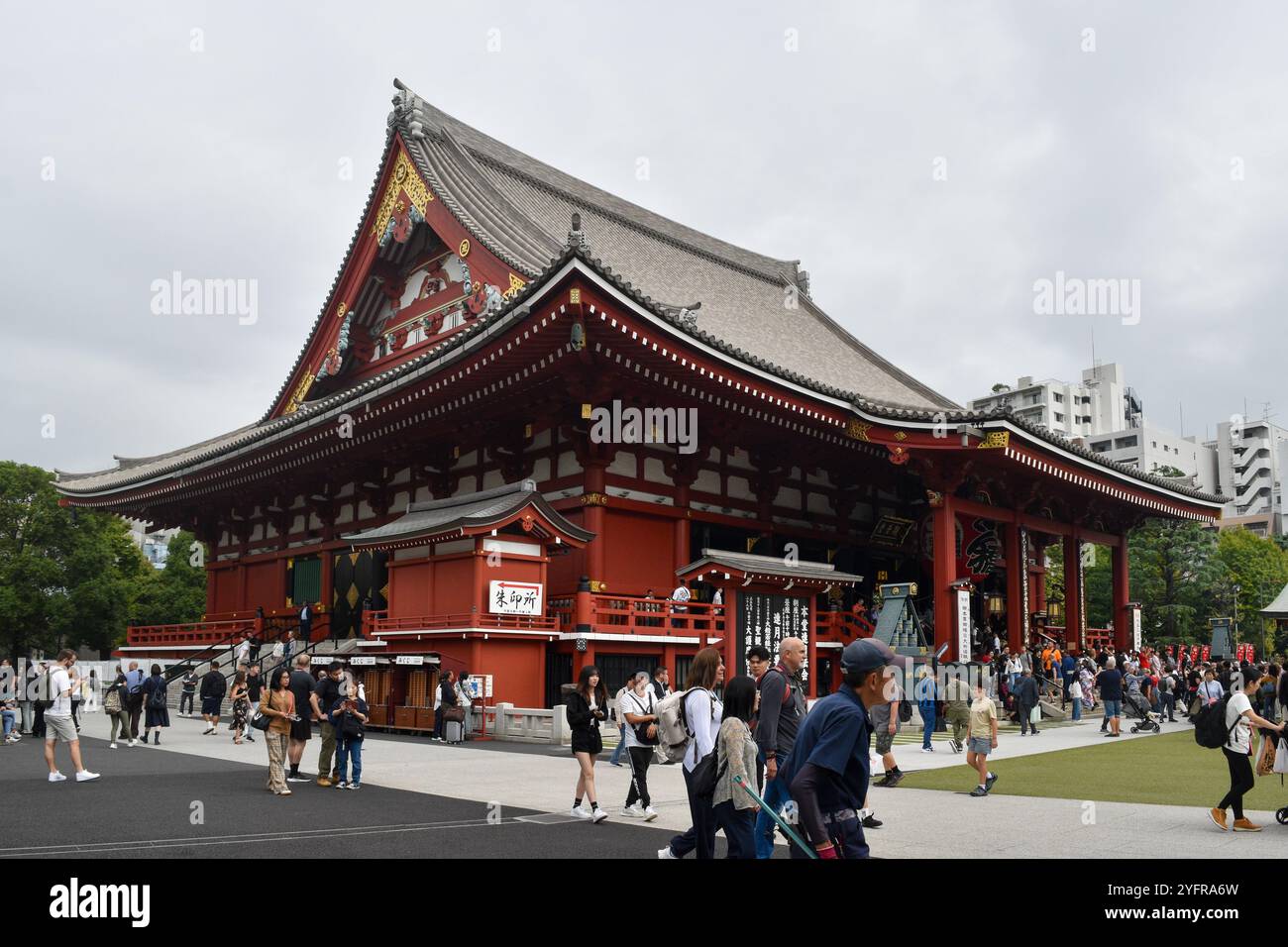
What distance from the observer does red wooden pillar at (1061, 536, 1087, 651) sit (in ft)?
107

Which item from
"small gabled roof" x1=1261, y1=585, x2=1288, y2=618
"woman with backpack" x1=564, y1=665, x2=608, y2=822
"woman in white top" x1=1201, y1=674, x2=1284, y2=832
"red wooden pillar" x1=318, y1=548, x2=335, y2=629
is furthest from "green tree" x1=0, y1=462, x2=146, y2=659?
"woman in white top" x1=1201, y1=674, x2=1284, y2=832

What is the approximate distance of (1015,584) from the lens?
29.6m

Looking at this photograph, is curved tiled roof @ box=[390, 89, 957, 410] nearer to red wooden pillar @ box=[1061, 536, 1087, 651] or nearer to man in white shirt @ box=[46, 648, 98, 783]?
red wooden pillar @ box=[1061, 536, 1087, 651]

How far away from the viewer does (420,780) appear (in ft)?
48.5

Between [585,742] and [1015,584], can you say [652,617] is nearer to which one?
[1015,584]

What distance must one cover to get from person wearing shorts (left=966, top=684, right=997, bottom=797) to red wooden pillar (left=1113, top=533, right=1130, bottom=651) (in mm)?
23590

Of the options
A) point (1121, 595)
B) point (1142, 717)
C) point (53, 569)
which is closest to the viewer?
point (1142, 717)

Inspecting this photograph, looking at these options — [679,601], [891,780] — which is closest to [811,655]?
[679,601]

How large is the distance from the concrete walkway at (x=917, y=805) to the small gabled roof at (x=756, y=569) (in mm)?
4484

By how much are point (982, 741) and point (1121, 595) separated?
961 inches

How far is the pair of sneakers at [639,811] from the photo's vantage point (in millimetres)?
11445
